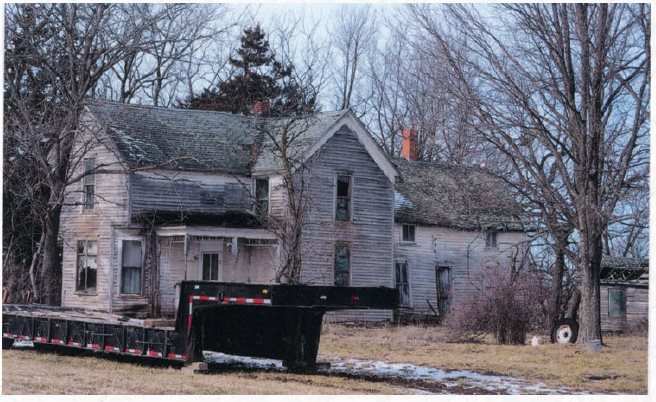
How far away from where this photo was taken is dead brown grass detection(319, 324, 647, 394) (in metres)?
18.1

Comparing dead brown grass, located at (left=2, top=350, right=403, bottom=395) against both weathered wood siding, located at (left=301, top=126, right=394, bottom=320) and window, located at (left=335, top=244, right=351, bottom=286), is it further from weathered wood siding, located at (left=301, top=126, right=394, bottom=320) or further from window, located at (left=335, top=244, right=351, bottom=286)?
window, located at (left=335, top=244, right=351, bottom=286)

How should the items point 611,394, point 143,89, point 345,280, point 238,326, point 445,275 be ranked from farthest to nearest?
point 143,89 → point 445,275 → point 345,280 → point 238,326 → point 611,394

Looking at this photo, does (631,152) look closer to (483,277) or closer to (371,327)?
(483,277)

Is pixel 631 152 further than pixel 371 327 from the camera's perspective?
No

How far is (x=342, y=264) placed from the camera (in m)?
33.6

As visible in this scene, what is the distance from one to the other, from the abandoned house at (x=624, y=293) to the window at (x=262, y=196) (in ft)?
35.1

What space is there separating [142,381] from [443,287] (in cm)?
2291

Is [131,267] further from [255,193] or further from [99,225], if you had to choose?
[255,193]

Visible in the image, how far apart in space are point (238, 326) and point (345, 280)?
1562 cm

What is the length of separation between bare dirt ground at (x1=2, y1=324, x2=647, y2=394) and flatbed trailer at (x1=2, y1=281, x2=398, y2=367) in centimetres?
35

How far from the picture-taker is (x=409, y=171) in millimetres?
38906

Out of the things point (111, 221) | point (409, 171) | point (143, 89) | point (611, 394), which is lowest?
point (611, 394)

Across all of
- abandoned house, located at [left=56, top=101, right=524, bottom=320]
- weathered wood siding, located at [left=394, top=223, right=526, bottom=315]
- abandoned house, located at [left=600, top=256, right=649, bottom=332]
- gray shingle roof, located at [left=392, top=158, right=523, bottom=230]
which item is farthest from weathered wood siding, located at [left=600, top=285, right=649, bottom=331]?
abandoned house, located at [left=56, top=101, right=524, bottom=320]

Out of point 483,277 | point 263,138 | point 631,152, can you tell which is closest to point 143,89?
point 263,138
